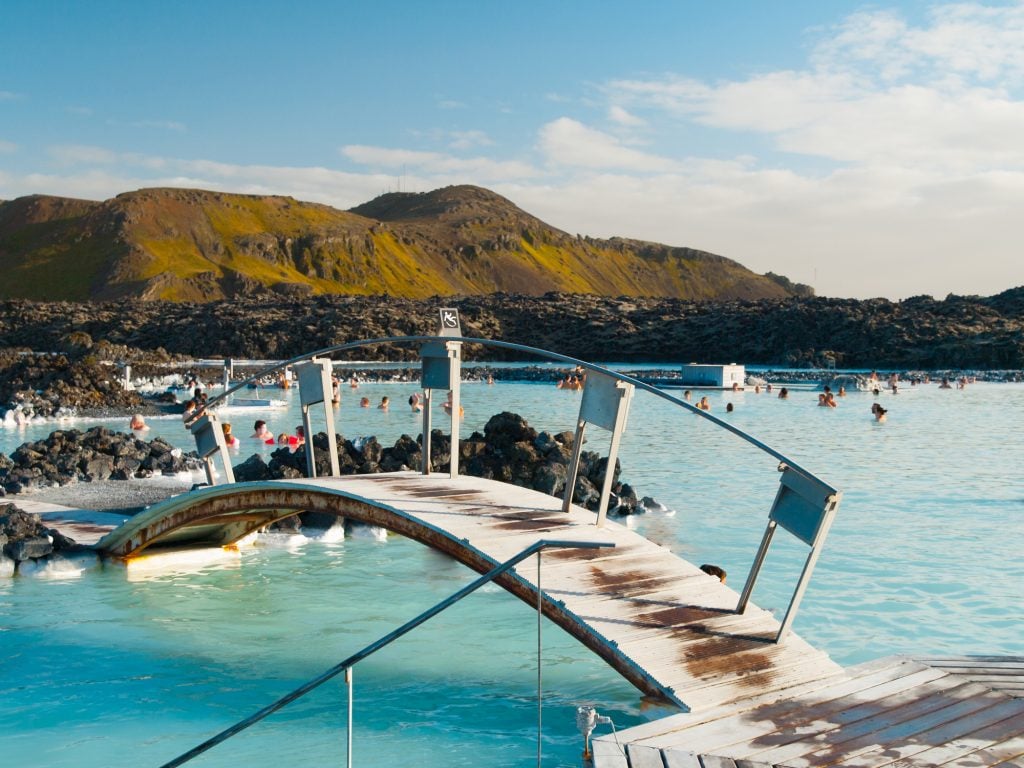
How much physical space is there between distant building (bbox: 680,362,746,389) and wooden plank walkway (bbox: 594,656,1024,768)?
42.2 meters

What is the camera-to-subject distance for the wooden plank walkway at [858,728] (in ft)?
15.9

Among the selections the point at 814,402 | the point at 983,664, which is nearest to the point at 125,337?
the point at 814,402

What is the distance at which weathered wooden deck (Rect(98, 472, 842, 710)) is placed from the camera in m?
5.91

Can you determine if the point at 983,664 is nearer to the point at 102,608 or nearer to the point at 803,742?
the point at 803,742

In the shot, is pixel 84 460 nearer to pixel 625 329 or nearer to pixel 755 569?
pixel 755 569

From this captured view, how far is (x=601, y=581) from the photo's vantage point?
7004mm

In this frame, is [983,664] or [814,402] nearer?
[983,664]

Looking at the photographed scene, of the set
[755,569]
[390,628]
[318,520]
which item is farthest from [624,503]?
[755,569]

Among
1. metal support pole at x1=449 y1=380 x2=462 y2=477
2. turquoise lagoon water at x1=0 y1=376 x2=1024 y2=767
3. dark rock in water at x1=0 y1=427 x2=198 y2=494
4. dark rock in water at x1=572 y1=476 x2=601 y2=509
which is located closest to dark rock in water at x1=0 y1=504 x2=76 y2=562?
turquoise lagoon water at x1=0 y1=376 x2=1024 y2=767

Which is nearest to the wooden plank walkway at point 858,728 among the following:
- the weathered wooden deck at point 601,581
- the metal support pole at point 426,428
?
the weathered wooden deck at point 601,581

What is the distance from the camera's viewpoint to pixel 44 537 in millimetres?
11906

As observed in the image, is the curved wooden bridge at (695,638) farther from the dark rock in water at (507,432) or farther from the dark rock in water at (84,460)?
the dark rock in water at (84,460)

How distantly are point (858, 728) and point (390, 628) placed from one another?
5612 millimetres

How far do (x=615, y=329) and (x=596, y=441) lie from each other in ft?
194
